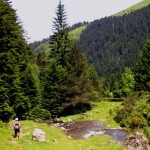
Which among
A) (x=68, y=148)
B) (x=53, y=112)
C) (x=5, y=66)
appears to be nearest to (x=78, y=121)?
(x=53, y=112)

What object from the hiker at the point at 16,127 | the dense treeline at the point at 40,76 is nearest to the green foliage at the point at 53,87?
the dense treeline at the point at 40,76

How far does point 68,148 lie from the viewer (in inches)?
1315

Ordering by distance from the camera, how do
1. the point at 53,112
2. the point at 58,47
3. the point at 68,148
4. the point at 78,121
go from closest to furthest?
the point at 68,148 → the point at 78,121 → the point at 53,112 → the point at 58,47

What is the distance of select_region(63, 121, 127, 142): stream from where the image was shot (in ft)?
135

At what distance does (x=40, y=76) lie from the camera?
75.1 m

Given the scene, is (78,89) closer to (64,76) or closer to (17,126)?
(64,76)

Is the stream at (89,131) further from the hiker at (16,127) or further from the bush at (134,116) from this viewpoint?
the hiker at (16,127)

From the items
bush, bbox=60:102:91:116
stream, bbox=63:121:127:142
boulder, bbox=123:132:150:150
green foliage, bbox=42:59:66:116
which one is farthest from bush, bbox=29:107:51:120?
boulder, bbox=123:132:150:150

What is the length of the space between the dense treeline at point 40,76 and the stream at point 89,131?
7635 mm

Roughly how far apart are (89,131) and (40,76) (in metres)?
31.6

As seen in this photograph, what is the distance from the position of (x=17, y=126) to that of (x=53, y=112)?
99.8ft

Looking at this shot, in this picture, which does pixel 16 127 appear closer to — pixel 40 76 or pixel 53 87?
pixel 53 87

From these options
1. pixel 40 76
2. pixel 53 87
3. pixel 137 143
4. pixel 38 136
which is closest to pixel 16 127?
pixel 38 136

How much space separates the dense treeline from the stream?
764 cm
